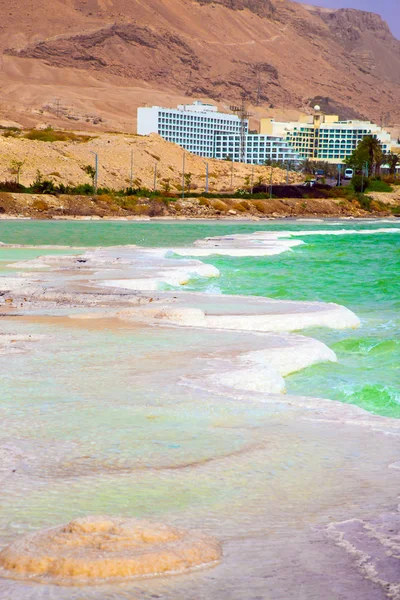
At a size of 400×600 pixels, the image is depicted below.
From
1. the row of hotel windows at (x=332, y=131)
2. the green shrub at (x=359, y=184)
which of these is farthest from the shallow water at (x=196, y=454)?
the row of hotel windows at (x=332, y=131)

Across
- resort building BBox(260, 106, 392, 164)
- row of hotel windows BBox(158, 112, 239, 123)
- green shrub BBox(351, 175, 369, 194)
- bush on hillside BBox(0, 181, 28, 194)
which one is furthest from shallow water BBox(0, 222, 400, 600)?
resort building BBox(260, 106, 392, 164)

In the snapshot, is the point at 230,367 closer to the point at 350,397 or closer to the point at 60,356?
the point at 350,397

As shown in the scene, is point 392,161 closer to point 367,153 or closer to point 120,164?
point 367,153

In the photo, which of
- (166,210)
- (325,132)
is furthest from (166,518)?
(325,132)

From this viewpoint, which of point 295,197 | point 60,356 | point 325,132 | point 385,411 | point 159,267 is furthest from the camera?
point 325,132

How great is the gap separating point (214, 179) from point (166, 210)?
34.1 m

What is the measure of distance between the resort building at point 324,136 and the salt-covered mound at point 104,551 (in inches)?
7089

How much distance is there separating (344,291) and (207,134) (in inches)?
5972

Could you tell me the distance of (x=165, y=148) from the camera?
114 metres

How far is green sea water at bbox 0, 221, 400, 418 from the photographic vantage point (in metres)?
8.34

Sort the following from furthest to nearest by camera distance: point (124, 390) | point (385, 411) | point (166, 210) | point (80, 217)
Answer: point (166, 210), point (80, 217), point (385, 411), point (124, 390)

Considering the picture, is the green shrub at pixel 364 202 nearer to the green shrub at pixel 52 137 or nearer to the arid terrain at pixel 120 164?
the arid terrain at pixel 120 164

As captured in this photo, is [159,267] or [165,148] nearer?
[159,267]

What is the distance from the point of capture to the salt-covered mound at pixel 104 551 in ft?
12.0
